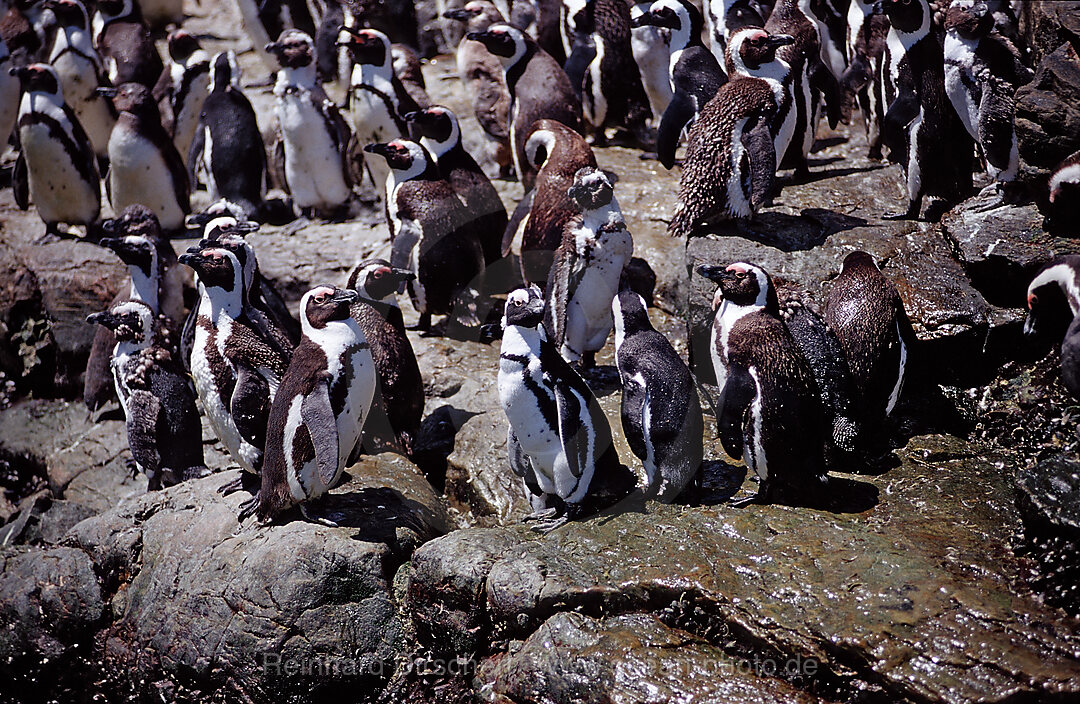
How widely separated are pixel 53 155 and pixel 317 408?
585cm

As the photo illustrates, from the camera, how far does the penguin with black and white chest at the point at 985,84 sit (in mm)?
6824

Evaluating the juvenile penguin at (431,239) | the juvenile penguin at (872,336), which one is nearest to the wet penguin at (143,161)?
the juvenile penguin at (431,239)

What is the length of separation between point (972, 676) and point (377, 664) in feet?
8.81

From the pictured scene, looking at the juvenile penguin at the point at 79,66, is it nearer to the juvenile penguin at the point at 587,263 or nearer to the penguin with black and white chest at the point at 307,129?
the penguin with black and white chest at the point at 307,129

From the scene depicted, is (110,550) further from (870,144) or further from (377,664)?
(870,144)

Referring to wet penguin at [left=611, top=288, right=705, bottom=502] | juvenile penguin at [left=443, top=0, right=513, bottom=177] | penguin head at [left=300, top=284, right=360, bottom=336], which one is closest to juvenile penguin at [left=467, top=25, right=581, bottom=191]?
juvenile penguin at [left=443, top=0, right=513, bottom=177]

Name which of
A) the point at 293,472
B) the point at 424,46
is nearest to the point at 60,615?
the point at 293,472

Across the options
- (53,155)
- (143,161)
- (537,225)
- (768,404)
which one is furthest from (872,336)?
(53,155)

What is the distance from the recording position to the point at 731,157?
22.6 ft

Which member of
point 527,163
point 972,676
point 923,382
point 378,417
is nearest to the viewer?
point 972,676

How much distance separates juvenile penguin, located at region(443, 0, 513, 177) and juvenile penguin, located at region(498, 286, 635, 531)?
186 inches

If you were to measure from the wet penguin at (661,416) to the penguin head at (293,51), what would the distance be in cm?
524

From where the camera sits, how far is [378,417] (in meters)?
6.50

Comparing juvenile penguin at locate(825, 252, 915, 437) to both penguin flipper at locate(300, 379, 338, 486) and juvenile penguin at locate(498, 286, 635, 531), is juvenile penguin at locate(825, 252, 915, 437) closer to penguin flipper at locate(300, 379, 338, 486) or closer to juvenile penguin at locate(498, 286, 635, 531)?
juvenile penguin at locate(498, 286, 635, 531)
